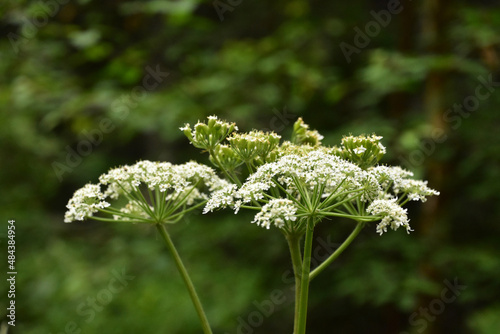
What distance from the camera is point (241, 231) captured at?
562 centimetres

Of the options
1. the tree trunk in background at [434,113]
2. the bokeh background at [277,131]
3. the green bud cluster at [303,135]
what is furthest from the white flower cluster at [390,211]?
the tree trunk in background at [434,113]

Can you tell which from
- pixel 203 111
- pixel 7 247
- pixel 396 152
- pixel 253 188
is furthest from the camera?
pixel 7 247

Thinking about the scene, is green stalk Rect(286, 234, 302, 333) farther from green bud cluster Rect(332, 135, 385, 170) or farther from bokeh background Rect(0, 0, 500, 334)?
bokeh background Rect(0, 0, 500, 334)

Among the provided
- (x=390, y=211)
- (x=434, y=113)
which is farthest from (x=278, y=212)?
(x=434, y=113)

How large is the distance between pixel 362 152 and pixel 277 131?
11.4 ft

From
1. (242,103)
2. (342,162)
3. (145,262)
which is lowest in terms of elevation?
(342,162)

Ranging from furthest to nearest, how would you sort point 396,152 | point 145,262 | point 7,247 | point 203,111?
point 7,247
point 145,262
point 203,111
point 396,152

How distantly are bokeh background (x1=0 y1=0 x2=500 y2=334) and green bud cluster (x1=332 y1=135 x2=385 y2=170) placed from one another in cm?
249

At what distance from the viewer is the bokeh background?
4852 millimetres

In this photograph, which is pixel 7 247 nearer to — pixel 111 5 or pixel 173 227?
pixel 173 227

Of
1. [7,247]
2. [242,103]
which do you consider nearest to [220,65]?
[242,103]

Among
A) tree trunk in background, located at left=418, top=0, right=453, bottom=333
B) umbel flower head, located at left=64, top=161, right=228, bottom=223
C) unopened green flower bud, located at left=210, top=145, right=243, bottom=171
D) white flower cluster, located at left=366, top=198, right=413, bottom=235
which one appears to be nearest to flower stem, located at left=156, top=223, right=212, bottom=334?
umbel flower head, located at left=64, top=161, right=228, bottom=223

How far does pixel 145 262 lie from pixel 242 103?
231 centimetres

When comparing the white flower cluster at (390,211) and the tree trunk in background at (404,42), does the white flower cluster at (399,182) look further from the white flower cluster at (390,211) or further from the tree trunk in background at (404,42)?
the tree trunk in background at (404,42)
